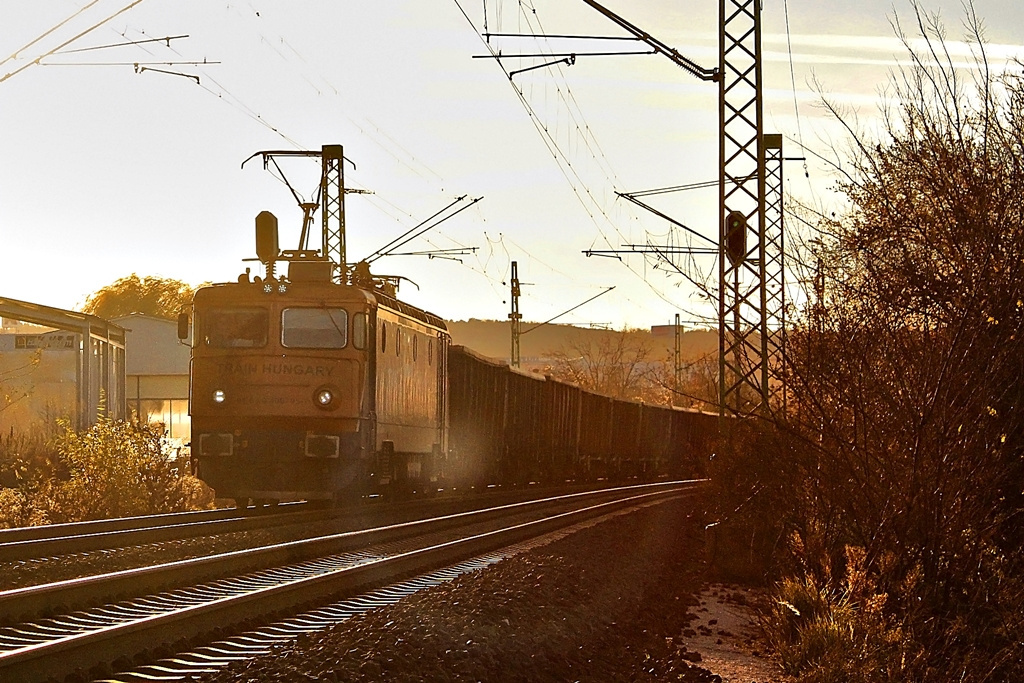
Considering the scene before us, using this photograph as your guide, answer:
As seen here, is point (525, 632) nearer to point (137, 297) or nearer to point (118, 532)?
point (118, 532)

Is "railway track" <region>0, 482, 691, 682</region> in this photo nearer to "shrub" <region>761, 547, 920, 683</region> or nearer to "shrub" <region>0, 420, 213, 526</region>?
"shrub" <region>761, 547, 920, 683</region>

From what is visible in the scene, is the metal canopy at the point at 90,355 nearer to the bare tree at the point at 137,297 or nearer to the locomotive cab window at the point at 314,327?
the locomotive cab window at the point at 314,327

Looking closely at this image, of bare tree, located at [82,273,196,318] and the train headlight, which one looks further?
bare tree, located at [82,273,196,318]

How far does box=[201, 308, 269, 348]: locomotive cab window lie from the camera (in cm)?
1750

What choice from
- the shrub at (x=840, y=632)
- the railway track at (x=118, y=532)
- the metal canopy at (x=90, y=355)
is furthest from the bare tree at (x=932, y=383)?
the metal canopy at (x=90, y=355)

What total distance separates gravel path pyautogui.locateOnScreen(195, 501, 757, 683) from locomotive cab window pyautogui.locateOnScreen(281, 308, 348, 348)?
4599 mm

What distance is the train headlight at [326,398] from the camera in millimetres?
16875

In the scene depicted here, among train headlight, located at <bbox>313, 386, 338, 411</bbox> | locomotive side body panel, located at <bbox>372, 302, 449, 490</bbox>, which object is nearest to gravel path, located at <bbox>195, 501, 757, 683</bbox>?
train headlight, located at <bbox>313, 386, 338, 411</bbox>

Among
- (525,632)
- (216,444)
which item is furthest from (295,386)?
(525,632)

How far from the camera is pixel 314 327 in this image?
17422 mm

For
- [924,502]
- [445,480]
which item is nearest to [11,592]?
[924,502]

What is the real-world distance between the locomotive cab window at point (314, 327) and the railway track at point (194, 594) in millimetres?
3027

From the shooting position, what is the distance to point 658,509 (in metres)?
23.9

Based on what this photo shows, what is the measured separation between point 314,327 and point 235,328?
1164 mm
